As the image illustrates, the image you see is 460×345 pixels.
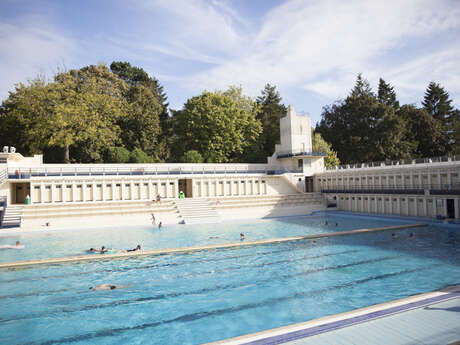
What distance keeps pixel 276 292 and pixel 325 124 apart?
183ft

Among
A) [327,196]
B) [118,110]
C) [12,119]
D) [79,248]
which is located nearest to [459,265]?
[79,248]

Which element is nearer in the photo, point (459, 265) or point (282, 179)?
point (459, 265)

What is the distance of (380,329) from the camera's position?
26.4ft

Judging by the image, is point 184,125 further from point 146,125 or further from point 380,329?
point 380,329

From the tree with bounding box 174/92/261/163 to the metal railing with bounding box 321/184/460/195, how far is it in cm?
1582

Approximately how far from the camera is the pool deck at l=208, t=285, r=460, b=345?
7.46 m

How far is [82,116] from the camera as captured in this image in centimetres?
4212

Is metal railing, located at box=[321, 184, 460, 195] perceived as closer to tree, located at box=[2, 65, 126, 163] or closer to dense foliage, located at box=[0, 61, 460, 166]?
dense foliage, located at box=[0, 61, 460, 166]

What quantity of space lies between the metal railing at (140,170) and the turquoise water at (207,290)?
2208 cm

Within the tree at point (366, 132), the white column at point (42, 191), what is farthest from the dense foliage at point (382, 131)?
the white column at point (42, 191)

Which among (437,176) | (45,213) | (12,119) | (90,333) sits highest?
(12,119)

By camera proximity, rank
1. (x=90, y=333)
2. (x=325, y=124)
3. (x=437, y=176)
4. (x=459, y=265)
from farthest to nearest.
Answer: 1. (x=325, y=124)
2. (x=437, y=176)
3. (x=459, y=265)
4. (x=90, y=333)

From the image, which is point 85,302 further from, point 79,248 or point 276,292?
point 79,248

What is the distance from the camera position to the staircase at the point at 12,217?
29.2m
